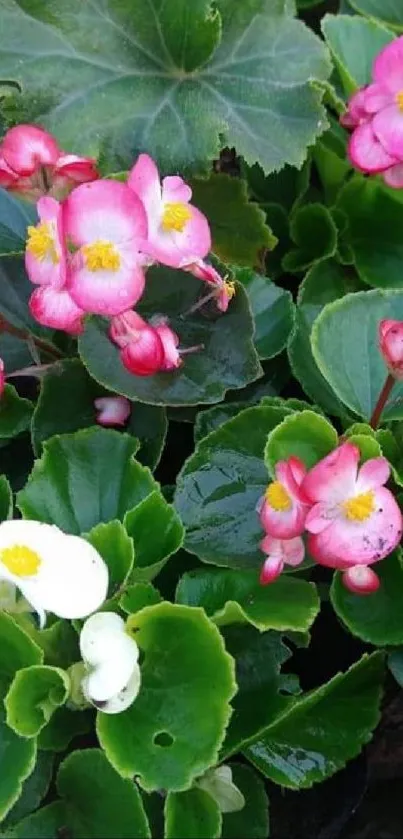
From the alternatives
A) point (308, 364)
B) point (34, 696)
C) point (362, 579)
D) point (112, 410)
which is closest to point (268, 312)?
point (308, 364)

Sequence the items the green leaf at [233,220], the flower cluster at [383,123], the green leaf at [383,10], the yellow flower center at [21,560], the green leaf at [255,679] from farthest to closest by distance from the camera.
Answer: the green leaf at [383,10], the green leaf at [233,220], the flower cluster at [383,123], the green leaf at [255,679], the yellow flower center at [21,560]

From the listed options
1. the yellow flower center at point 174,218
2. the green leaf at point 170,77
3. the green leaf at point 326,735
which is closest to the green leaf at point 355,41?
the green leaf at point 170,77

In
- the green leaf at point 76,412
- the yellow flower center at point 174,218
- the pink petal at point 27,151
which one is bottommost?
the green leaf at point 76,412

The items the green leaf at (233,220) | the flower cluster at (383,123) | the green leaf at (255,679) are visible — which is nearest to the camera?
the green leaf at (255,679)

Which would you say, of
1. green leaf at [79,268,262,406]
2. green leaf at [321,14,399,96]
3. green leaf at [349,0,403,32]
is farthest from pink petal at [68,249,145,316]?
green leaf at [349,0,403,32]

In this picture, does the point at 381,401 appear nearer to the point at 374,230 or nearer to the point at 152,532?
the point at 152,532

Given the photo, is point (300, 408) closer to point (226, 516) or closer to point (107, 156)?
point (226, 516)

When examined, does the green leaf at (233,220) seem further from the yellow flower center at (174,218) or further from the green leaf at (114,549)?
the green leaf at (114,549)
